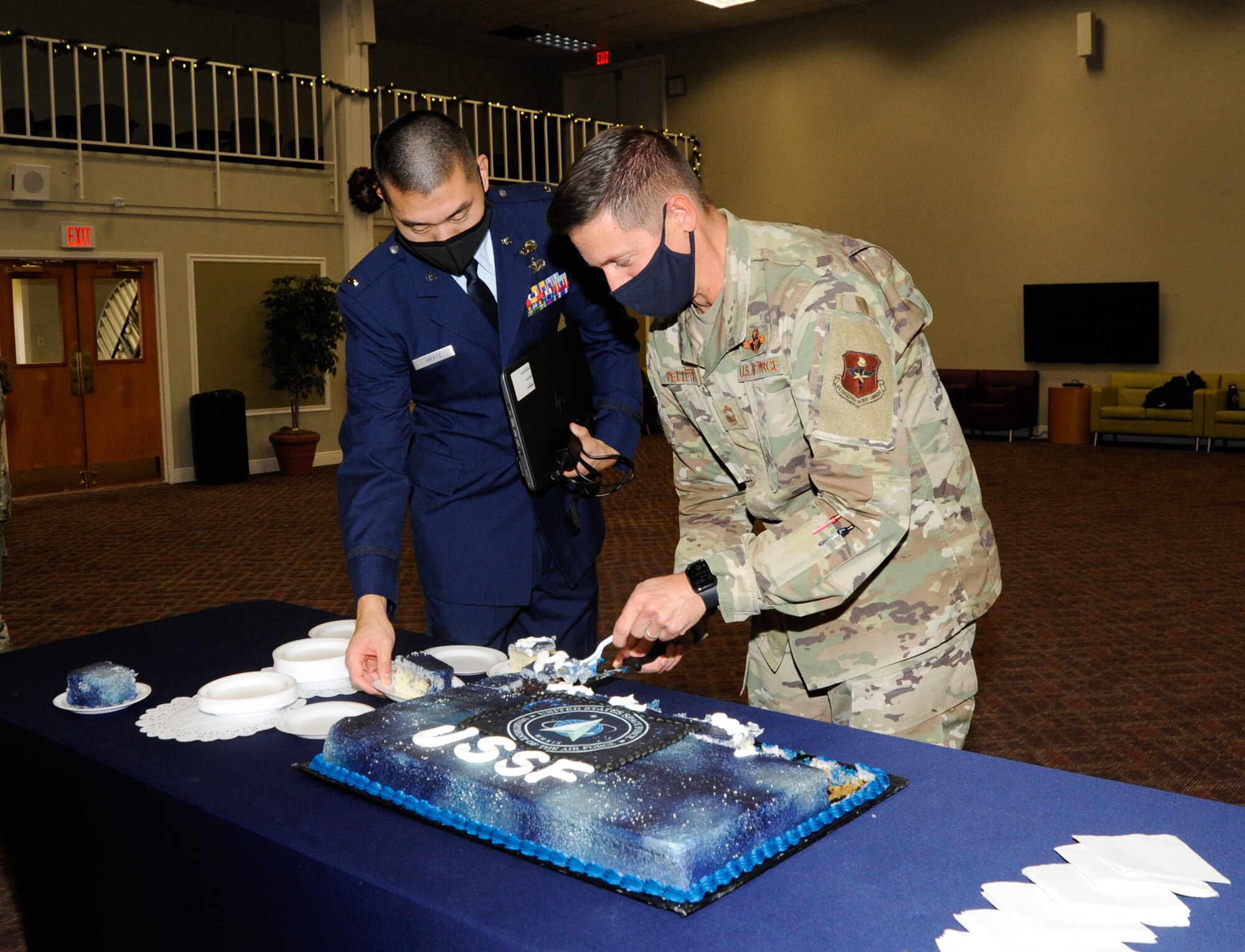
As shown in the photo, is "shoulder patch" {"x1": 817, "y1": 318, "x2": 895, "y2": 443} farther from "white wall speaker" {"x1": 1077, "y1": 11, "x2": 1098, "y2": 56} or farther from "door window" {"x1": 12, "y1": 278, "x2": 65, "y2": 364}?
"white wall speaker" {"x1": 1077, "y1": 11, "x2": 1098, "y2": 56}

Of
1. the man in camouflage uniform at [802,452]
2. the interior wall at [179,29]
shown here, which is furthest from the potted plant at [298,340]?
the man in camouflage uniform at [802,452]

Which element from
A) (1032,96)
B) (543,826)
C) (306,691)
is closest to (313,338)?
(1032,96)

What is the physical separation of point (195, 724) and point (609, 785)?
85cm

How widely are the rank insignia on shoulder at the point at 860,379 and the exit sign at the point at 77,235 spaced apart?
33.0 ft

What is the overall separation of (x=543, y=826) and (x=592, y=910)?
140 millimetres

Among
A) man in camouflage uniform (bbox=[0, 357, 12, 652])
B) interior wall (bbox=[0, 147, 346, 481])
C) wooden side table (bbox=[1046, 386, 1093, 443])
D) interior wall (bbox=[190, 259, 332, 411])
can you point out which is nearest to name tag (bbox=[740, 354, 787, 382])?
man in camouflage uniform (bbox=[0, 357, 12, 652])

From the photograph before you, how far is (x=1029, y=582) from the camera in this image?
6707mm

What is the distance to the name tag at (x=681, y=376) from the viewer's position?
2021 millimetres

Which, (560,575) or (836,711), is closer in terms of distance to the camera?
(836,711)

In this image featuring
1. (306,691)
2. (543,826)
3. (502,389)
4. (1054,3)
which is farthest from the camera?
(1054,3)

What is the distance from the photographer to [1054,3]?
13.3m

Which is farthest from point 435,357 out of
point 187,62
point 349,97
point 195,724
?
point 349,97

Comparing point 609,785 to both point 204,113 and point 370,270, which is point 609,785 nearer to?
point 370,270

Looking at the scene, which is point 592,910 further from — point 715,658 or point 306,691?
point 715,658
